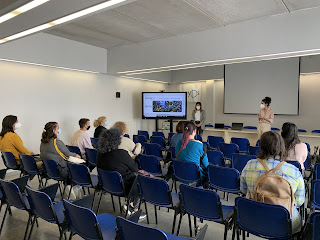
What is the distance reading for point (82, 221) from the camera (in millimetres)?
2229

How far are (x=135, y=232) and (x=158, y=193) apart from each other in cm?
116

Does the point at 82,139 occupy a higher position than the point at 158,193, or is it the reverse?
the point at 82,139

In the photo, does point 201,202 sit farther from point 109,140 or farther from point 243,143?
point 243,143

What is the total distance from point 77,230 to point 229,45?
5280 millimetres

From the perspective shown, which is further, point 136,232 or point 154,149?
point 154,149

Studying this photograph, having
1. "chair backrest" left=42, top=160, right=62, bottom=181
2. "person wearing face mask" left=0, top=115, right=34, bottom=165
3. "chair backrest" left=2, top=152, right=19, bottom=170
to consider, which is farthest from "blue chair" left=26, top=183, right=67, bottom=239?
"person wearing face mask" left=0, top=115, right=34, bottom=165

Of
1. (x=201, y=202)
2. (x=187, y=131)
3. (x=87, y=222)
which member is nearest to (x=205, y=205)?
A: (x=201, y=202)

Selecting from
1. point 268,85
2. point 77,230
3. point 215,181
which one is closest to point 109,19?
point 215,181

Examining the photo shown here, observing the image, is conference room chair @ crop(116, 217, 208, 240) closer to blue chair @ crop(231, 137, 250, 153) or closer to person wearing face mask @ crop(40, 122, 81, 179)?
person wearing face mask @ crop(40, 122, 81, 179)

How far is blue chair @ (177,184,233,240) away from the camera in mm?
2561

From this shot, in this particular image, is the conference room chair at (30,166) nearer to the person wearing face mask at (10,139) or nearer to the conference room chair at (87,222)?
the person wearing face mask at (10,139)

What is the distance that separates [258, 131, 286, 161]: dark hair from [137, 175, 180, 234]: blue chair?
1.15m

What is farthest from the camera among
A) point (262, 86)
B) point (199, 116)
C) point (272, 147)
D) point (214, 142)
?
point (199, 116)

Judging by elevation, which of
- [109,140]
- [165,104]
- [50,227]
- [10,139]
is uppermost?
[165,104]
